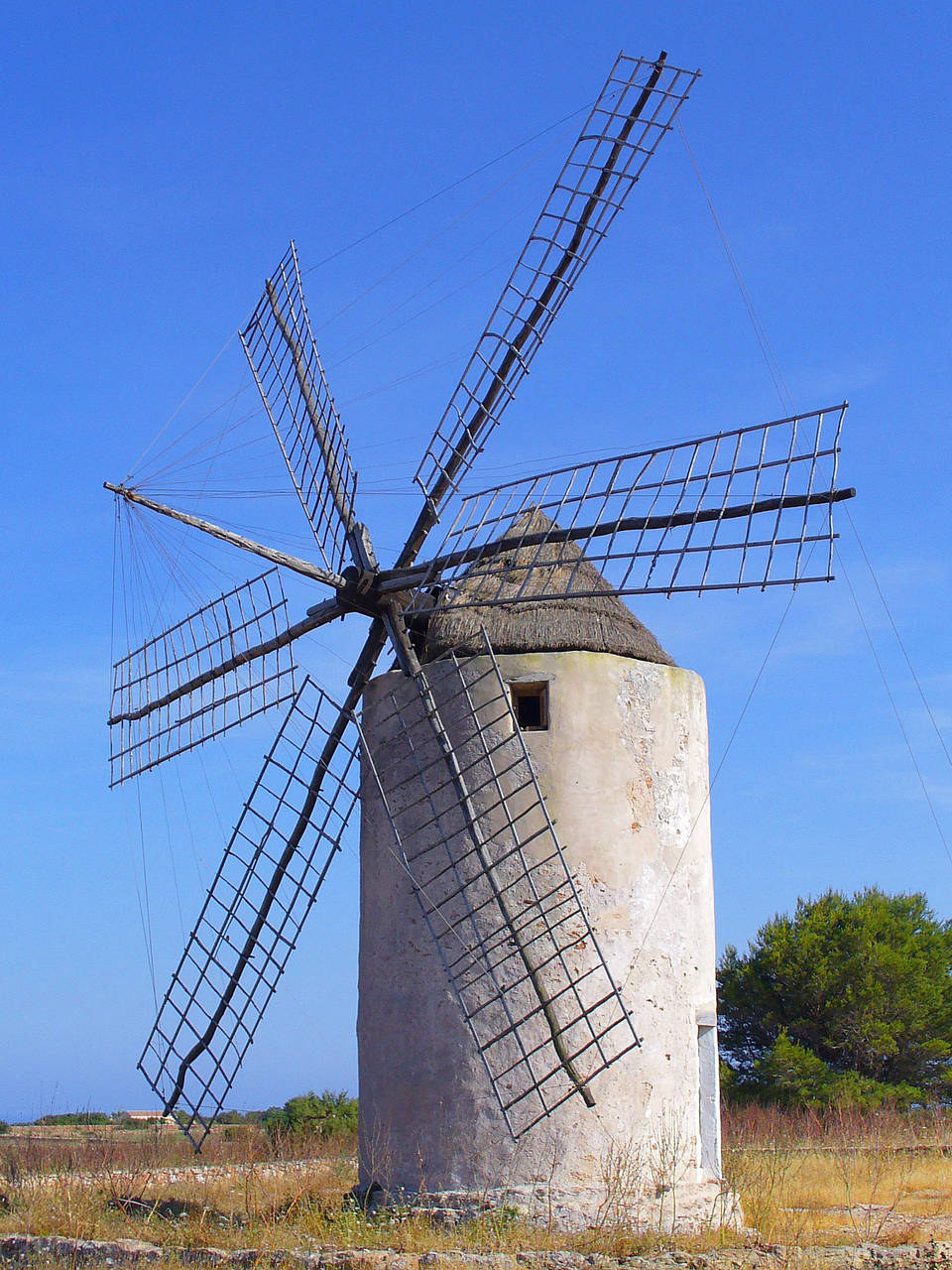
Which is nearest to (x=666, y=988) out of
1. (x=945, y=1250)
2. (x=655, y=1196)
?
(x=655, y=1196)

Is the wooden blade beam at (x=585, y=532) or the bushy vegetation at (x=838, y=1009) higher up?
the wooden blade beam at (x=585, y=532)

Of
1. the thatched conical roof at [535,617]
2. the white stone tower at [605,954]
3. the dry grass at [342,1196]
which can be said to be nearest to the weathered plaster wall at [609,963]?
the white stone tower at [605,954]

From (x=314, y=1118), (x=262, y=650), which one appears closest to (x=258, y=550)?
(x=262, y=650)

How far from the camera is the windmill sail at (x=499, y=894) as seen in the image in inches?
300

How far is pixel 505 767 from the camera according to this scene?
8.04 metres

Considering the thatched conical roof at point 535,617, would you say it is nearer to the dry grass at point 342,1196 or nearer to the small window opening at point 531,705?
the small window opening at point 531,705

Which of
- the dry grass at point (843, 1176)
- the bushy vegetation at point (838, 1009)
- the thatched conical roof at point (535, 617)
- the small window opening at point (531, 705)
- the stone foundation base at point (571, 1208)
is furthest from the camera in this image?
the bushy vegetation at point (838, 1009)

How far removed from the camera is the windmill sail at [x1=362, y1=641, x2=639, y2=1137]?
25.0 ft

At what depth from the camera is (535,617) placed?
8.45 metres

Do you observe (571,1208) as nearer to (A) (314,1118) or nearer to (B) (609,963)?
(B) (609,963)

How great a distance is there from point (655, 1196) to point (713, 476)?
369cm

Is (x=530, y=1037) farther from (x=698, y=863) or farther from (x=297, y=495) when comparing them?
(x=297, y=495)

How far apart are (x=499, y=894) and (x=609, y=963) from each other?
0.69 meters

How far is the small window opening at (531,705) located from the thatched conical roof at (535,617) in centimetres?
Result: 22
